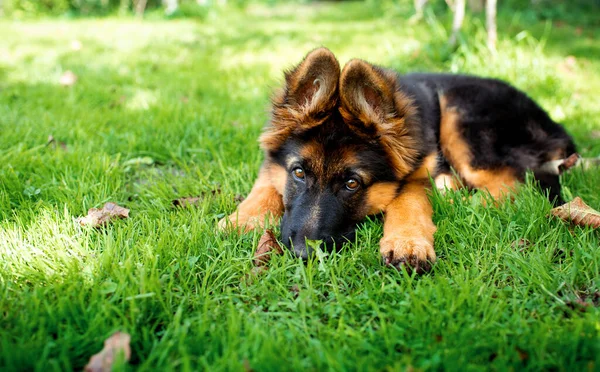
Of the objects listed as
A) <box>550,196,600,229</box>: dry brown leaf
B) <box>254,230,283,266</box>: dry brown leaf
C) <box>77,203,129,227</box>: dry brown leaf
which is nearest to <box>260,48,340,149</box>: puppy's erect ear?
<box>254,230,283,266</box>: dry brown leaf

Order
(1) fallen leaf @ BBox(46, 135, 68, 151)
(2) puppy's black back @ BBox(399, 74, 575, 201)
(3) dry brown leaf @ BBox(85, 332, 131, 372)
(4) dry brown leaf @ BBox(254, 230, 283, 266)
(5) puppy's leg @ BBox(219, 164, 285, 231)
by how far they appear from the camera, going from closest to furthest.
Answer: (3) dry brown leaf @ BBox(85, 332, 131, 372) → (4) dry brown leaf @ BBox(254, 230, 283, 266) → (5) puppy's leg @ BBox(219, 164, 285, 231) → (2) puppy's black back @ BBox(399, 74, 575, 201) → (1) fallen leaf @ BBox(46, 135, 68, 151)

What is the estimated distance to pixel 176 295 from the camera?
220 centimetres

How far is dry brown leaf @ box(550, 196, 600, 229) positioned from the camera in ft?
9.13

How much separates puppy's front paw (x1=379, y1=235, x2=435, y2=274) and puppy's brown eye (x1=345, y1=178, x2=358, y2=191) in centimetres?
44

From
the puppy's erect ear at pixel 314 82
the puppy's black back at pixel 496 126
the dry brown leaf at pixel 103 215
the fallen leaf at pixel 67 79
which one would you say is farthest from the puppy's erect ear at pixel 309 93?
the fallen leaf at pixel 67 79

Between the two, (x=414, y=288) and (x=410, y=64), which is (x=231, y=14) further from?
(x=414, y=288)

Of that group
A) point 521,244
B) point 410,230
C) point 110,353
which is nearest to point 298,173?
point 410,230

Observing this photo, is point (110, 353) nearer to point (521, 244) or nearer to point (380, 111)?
point (380, 111)

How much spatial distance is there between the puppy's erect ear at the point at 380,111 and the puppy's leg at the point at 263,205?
0.70 metres

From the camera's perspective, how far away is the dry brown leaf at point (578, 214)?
110 inches

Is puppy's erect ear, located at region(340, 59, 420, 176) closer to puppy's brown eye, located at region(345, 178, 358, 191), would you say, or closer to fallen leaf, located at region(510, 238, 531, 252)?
puppy's brown eye, located at region(345, 178, 358, 191)

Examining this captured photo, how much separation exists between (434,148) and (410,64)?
4443mm

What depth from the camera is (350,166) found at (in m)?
2.81

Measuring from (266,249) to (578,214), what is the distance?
79.3 inches
